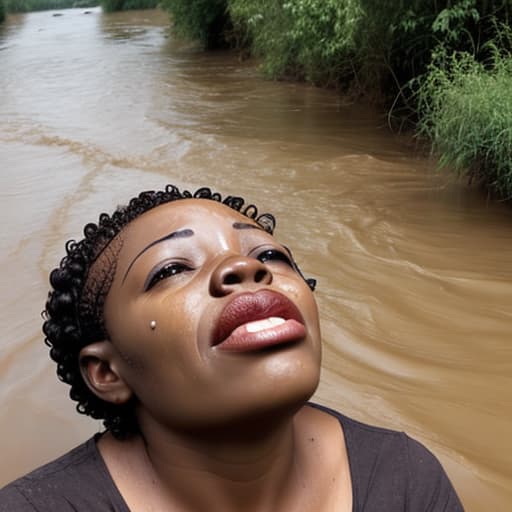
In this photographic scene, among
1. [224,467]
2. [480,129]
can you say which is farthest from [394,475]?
[480,129]

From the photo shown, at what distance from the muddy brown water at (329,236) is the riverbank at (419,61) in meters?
0.34

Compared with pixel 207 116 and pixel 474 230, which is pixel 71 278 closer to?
pixel 474 230

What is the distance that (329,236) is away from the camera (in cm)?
485

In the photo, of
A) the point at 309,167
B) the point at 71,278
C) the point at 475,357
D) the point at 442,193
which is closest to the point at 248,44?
the point at 309,167

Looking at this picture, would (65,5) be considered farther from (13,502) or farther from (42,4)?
(13,502)

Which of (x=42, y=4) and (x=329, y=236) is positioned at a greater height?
(x=329, y=236)

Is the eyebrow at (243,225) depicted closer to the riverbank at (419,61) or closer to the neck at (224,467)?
the neck at (224,467)

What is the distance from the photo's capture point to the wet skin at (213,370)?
1.27 meters

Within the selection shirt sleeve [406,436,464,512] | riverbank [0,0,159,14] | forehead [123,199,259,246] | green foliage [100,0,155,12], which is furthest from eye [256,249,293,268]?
green foliage [100,0,155,12]

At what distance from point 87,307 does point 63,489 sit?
41 cm

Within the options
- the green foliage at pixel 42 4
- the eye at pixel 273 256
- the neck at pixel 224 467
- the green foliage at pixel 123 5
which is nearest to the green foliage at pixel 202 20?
the eye at pixel 273 256

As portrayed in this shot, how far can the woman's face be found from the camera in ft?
4.14

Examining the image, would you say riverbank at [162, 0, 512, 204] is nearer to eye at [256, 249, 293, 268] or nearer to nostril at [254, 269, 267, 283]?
eye at [256, 249, 293, 268]

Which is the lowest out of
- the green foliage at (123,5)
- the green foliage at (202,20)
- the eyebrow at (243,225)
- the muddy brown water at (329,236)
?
the green foliage at (123,5)
